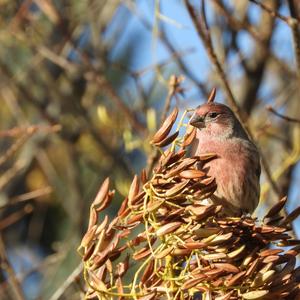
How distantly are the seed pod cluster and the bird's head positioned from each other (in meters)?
2.03

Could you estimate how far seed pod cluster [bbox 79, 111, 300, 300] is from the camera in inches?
151

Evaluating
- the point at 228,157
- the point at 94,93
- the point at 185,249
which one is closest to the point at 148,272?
the point at 185,249

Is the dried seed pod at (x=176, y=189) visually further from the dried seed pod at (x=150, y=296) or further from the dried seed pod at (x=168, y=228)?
the dried seed pod at (x=150, y=296)

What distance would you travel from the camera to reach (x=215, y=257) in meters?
3.87

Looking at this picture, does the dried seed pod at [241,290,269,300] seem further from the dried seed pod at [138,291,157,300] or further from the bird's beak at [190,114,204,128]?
the bird's beak at [190,114,204,128]

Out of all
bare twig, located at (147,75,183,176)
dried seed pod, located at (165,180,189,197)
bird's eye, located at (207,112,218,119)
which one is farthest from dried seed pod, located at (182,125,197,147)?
bird's eye, located at (207,112,218,119)

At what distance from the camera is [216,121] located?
21.1 feet

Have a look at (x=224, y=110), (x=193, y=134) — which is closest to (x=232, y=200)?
(x=224, y=110)

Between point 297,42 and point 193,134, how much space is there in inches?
59.8

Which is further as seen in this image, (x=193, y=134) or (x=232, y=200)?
(x=232, y=200)

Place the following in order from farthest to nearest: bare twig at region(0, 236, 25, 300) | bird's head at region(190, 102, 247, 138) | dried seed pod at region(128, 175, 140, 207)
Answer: bird's head at region(190, 102, 247, 138) < bare twig at region(0, 236, 25, 300) < dried seed pod at region(128, 175, 140, 207)

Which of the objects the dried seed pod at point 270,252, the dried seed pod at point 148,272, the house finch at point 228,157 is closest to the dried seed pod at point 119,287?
the dried seed pod at point 148,272

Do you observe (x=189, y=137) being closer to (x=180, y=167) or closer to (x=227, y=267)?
(x=180, y=167)

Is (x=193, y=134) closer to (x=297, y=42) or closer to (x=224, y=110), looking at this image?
(x=297, y=42)
